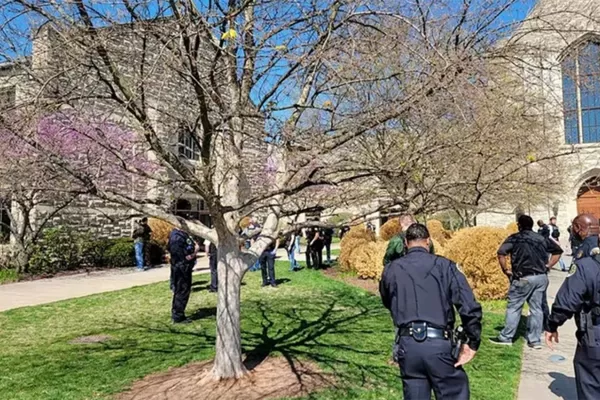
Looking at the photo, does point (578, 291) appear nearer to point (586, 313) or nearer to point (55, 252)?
point (586, 313)

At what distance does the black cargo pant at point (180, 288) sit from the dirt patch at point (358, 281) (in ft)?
16.2

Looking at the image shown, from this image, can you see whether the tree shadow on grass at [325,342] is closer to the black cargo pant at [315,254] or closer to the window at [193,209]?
the window at [193,209]

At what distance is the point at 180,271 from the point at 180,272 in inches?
0.7

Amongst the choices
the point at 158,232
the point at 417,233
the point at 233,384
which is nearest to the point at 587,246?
the point at 417,233

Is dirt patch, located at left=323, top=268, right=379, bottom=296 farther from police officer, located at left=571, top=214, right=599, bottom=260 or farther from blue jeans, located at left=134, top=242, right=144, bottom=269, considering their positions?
police officer, located at left=571, top=214, right=599, bottom=260

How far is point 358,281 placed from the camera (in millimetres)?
13227

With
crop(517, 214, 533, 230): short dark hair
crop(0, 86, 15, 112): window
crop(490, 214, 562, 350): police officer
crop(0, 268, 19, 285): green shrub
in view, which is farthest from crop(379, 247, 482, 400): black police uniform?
crop(0, 268, 19, 285): green shrub

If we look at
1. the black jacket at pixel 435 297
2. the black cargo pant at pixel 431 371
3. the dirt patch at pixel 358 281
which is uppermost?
the black jacket at pixel 435 297

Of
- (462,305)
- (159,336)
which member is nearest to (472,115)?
(462,305)

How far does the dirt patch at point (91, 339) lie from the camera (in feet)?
22.4

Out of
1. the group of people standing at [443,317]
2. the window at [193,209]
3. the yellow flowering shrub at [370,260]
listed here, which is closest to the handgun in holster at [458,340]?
the group of people standing at [443,317]

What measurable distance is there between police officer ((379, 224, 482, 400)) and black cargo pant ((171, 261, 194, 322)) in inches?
205

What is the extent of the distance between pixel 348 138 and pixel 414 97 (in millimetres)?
754

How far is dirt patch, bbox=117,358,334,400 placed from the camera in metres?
4.54
